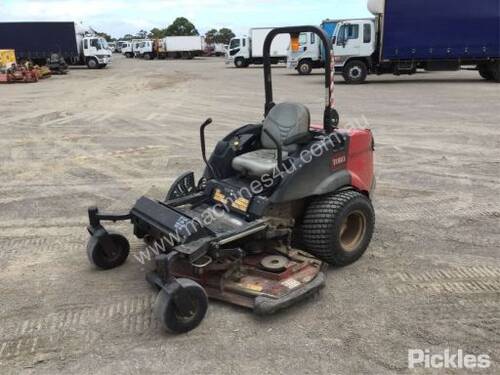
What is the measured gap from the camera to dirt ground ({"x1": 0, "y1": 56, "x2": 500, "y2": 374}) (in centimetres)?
296

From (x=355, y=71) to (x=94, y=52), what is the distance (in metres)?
20.8

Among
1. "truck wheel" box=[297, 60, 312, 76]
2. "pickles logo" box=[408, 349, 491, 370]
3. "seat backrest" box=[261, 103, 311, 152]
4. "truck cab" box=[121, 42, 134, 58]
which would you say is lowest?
"pickles logo" box=[408, 349, 491, 370]

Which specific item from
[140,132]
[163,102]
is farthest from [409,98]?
[140,132]

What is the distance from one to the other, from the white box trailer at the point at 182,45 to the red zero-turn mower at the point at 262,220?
4842 cm

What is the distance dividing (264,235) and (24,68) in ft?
75.9

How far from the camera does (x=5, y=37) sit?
31141 millimetres

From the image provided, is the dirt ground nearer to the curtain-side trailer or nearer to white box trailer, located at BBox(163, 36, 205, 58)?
the curtain-side trailer

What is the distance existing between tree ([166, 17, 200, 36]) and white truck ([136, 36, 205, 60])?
43867mm

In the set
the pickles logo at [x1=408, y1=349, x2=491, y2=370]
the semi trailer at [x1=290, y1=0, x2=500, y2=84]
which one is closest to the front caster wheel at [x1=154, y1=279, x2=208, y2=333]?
the pickles logo at [x1=408, y1=349, x2=491, y2=370]

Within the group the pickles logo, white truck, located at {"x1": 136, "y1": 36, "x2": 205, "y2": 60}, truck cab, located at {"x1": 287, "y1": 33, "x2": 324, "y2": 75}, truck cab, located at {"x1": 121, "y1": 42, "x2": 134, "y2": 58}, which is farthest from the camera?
truck cab, located at {"x1": 121, "y1": 42, "x2": 134, "y2": 58}

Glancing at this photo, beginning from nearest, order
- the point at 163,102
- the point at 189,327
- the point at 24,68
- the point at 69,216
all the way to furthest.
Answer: the point at 189,327 → the point at 69,216 → the point at 163,102 → the point at 24,68

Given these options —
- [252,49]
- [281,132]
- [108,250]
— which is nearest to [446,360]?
[281,132]

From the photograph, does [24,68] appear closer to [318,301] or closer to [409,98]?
[409,98]

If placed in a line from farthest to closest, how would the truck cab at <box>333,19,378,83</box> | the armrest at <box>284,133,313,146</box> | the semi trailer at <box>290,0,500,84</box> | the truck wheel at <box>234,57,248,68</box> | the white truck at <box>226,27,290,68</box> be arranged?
the truck wheel at <box>234,57,248,68</box> → the white truck at <box>226,27,290,68</box> → the truck cab at <box>333,19,378,83</box> → the semi trailer at <box>290,0,500,84</box> → the armrest at <box>284,133,313,146</box>
